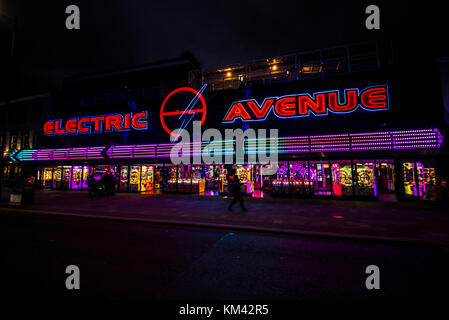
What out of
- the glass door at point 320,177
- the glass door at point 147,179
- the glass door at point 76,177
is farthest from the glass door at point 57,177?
the glass door at point 320,177

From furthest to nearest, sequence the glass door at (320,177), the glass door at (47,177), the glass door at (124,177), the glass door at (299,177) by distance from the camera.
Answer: the glass door at (47,177) → the glass door at (124,177) → the glass door at (299,177) → the glass door at (320,177)

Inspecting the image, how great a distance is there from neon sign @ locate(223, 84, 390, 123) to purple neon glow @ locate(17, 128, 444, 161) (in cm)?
218

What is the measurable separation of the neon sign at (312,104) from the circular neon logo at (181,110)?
9.30ft

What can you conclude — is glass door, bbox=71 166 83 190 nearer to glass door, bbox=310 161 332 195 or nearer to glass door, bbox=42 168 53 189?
glass door, bbox=42 168 53 189

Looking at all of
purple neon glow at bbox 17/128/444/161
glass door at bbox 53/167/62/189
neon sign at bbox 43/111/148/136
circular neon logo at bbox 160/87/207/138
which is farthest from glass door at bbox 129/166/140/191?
glass door at bbox 53/167/62/189

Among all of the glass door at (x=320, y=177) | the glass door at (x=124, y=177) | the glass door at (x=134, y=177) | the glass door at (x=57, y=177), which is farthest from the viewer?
the glass door at (x=57, y=177)

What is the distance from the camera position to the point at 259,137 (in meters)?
14.9

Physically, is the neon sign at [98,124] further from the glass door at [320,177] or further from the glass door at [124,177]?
the glass door at [320,177]

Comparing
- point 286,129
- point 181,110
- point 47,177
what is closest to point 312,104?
point 286,129

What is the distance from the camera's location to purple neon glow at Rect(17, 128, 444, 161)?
1136cm

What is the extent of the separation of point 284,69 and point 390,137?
11.1m

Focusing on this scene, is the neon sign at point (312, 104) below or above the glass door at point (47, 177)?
above

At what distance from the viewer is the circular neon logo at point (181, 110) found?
53.9ft

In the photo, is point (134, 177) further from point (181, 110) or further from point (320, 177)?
point (320, 177)
